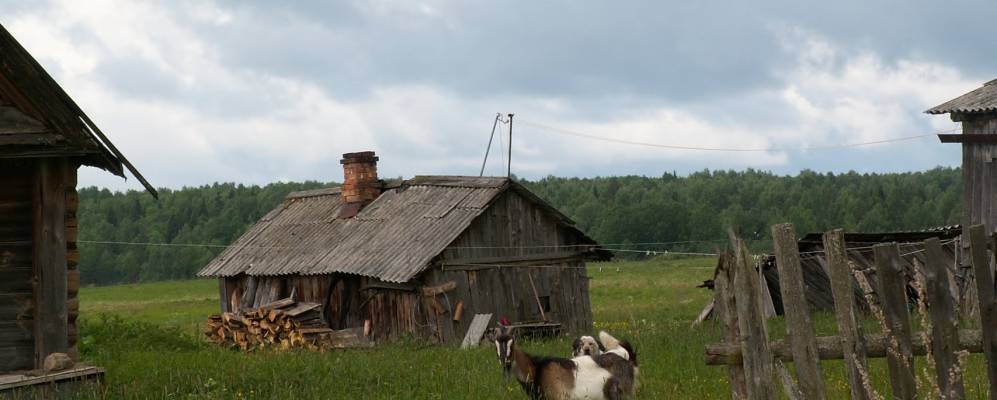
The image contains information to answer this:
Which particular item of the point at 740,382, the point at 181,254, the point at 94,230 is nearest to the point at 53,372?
the point at 740,382

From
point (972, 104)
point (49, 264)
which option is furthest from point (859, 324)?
point (972, 104)

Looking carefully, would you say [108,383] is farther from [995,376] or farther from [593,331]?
[593,331]

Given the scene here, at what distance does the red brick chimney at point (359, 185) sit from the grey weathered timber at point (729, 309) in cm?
2408

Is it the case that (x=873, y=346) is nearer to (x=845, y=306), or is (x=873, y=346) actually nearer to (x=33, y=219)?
(x=845, y=306)

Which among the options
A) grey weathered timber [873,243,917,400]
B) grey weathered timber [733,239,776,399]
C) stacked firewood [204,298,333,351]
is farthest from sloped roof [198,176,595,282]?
grey weathered timber [873,243,917,400]

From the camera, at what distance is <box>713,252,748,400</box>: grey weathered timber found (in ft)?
23.7

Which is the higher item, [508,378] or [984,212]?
[984,212]

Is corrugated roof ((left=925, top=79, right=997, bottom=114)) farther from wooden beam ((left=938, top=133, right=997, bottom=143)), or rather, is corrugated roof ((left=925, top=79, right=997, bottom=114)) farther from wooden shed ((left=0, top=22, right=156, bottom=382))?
wooden shed ((left=0, top=22, right=156, bottom=382))

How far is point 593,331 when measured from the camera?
94.9 feet

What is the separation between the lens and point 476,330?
25.3 meters

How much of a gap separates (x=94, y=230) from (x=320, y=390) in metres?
105

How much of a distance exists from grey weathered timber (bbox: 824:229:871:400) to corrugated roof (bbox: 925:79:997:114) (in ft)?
62.9

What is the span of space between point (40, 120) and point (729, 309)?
922cm

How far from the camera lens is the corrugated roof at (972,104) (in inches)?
959
